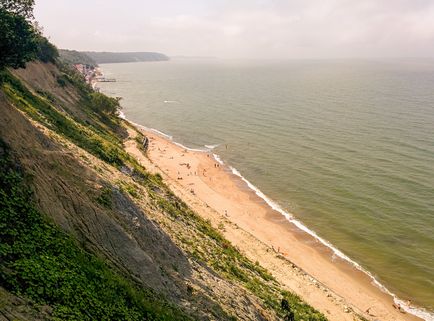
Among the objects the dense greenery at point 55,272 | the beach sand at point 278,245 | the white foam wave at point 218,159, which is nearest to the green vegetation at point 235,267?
the beach sand at point 278,245

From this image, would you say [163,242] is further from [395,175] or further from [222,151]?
[222,151]

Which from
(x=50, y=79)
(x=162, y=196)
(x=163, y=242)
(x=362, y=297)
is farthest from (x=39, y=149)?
(x=50, y=79)

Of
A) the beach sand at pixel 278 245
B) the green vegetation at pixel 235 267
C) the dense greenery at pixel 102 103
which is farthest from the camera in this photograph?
the dense greenery at pixel 102 103

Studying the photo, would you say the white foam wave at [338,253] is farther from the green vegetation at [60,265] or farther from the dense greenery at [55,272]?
the dense greenery at [55,272]

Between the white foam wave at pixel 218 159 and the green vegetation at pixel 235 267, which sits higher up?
the white foam wave at pixel 218 159

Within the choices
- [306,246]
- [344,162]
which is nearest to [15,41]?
[306,246]

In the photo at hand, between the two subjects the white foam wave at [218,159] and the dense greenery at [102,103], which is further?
the white foam wave at [218,159]

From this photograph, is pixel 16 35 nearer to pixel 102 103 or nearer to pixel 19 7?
pixel 19 7
